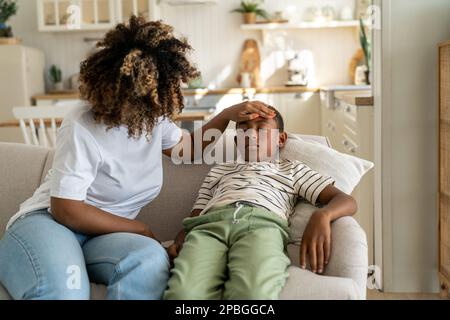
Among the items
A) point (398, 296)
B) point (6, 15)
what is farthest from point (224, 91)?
point (398, 296)

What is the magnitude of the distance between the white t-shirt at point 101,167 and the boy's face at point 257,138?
23cm

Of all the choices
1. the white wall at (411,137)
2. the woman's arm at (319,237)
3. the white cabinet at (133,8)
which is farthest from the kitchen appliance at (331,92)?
the woman's arm at (319,237)

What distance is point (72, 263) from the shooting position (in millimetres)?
1420

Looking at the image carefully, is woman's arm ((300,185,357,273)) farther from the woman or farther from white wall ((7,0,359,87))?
white wall ((7,0,359,87))

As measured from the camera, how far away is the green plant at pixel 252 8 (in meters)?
5.19

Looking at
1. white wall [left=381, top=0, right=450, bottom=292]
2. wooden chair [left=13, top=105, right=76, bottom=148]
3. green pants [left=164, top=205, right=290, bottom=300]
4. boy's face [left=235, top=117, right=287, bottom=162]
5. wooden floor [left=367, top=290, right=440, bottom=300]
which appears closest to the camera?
green pants [left=164, top=205, right=290, bottom=300]

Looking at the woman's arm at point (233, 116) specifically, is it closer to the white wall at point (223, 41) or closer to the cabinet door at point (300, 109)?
the cabinet door at point (300, 109)

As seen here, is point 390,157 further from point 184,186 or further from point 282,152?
point 184,186

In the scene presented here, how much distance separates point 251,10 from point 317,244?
398 cm

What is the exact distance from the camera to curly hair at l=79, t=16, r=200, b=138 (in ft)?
4.90

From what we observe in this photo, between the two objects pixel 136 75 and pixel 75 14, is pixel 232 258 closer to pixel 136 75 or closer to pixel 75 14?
pixel 136 75

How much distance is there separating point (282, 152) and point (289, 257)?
429 mm

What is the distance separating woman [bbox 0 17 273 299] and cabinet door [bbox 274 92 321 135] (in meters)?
3.31

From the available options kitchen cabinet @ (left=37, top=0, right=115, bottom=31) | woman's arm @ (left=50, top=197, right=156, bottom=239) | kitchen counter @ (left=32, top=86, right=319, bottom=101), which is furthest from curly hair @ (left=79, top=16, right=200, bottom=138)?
kitchen cabinet @ (left=37, top=0, right=115, bottom=31)
